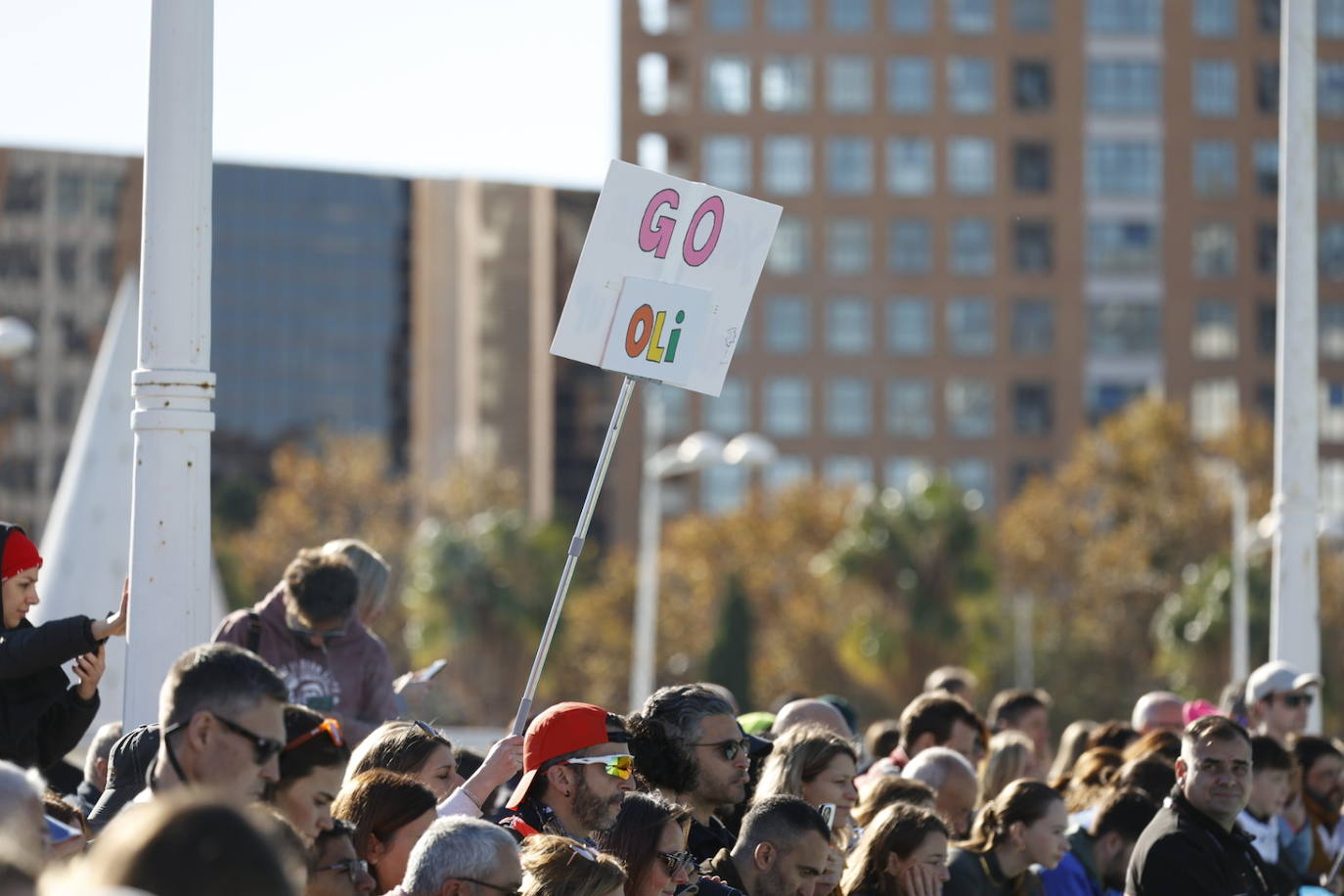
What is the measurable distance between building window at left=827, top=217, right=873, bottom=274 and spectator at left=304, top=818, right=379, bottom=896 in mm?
75445

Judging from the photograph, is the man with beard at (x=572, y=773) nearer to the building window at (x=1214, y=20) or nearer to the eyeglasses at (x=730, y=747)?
the eyeglasses at (x=730, y=747)

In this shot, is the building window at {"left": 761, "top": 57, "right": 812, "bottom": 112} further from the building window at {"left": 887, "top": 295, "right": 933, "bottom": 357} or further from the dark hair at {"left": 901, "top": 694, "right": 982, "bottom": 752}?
the dark hair at {"left": 901, "top": 694, "right": 982, "bottom": 752}

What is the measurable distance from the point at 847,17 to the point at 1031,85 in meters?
7.24

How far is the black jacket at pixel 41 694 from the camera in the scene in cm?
572

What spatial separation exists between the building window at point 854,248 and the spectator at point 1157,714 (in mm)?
69752

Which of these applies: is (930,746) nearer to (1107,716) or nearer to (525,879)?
(525,879)

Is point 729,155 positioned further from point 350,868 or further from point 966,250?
point 350,868

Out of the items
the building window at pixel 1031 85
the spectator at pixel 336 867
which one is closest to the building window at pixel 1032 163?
the building window at pixel 1031 85

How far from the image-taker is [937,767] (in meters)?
7.91

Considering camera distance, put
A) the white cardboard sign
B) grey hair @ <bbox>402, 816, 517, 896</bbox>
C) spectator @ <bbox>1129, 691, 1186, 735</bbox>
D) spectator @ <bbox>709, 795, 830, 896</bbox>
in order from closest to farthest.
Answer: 1. grey hair @ <bbox>402, 816, 517, 896</bbox>
2. spectator @ <bbox>709, 795, 830, 896</bbox>
3. the white cardboard sign
4. spectator @ <bbox>1129, 691, 1186, 735</bbox>

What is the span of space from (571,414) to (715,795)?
7980cm

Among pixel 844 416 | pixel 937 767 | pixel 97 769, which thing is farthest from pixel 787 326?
pixel 97 769

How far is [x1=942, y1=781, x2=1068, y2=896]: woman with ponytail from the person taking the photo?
719 centimetres

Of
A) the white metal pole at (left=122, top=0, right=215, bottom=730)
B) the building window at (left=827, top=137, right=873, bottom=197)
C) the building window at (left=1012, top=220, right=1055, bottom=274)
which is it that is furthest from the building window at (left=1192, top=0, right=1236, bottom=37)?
the white metal pole at (left=122, top=0, right=215, bottom=730)
